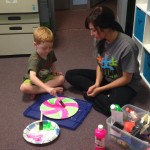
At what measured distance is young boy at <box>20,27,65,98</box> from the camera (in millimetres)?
1582

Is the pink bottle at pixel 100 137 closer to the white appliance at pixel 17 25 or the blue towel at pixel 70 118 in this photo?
the blue towel at pixel 70 118

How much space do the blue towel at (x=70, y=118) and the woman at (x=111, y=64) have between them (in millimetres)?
63

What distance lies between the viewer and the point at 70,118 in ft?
4.95

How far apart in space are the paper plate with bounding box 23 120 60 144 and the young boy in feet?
0.70

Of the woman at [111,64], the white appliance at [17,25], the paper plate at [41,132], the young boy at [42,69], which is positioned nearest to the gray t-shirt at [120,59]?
the woman at [111,64]

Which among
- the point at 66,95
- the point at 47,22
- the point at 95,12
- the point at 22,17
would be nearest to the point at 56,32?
the point at 47,22

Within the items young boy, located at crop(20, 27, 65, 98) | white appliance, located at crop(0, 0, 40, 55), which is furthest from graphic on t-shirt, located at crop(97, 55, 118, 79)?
white appliance, located at crop(0, 0, 40, 55)

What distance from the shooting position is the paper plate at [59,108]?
152 centimetres

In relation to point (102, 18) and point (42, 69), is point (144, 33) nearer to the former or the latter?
point (102, 18)

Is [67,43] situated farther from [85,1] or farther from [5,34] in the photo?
[85,1]

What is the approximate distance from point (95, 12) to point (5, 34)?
114 centimetres

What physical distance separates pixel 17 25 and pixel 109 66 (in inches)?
41.8

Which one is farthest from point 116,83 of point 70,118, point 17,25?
point 17,25

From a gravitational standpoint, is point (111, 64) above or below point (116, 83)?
above
